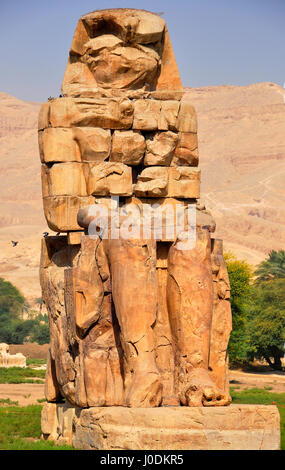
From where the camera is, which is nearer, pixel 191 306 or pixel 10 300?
pixel 191 306

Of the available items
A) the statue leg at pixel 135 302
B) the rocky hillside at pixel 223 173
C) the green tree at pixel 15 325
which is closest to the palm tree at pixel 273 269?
the green tree at pixel 15 325

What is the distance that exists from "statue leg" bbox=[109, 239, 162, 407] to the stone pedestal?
0.52m

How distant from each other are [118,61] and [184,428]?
206 inches

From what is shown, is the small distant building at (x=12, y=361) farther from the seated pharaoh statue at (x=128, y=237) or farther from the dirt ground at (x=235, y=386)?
the seated pharaoh statue at (x=128, y=237)

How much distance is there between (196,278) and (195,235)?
1.76ft

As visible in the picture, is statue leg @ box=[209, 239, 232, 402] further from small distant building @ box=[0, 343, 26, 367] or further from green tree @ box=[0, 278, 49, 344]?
green tree @ box=[0, 278, 49, 344]

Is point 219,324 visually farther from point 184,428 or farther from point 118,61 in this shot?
point 118,61

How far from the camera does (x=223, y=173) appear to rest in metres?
118

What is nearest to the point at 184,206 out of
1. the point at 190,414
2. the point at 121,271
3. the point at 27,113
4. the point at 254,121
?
the point at 121,271

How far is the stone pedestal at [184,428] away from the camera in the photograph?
9.40m

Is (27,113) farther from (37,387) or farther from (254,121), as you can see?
(37,387)

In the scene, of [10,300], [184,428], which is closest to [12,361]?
[184,428]

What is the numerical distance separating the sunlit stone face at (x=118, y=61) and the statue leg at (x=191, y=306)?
2681mm

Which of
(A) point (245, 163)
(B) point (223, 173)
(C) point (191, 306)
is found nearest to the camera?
(C) point (191, 306)
